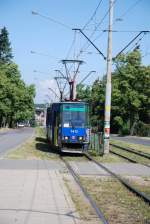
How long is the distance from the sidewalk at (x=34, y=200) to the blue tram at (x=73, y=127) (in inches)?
440

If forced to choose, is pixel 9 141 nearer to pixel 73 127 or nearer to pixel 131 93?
pixel 73 127

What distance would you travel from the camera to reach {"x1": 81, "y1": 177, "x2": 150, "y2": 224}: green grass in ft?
35.8

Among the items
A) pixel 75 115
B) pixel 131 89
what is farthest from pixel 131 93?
pixel 75 115

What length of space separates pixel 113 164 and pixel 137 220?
13.7 m

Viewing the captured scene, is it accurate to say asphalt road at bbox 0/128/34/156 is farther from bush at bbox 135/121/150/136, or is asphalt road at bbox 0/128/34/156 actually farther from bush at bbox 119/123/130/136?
bush at bbox 119/123/130/136

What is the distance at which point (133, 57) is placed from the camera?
84.0 metres

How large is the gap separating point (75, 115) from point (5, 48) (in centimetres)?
10325

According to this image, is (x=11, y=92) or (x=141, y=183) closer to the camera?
(x=141, y=183)

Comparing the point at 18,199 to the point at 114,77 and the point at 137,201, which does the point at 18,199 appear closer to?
the point at 137,201

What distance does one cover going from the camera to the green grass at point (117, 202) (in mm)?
10906

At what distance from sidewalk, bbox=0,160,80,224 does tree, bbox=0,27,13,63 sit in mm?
114557

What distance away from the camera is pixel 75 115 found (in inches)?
1187

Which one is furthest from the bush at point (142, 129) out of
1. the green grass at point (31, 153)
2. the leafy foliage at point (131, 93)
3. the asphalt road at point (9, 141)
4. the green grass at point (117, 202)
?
the green grass at point (117, 202)

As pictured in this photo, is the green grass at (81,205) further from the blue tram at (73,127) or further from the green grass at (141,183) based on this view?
the blue tram at (73,127)
